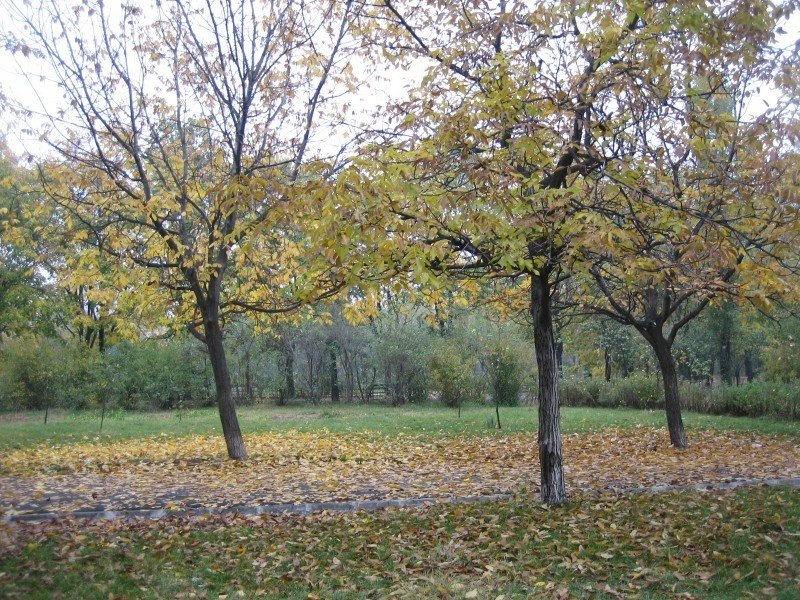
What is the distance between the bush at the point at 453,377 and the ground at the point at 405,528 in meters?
11.1

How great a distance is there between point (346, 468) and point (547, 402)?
163 inches

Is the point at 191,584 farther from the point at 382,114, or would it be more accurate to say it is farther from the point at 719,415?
the point at 719,415

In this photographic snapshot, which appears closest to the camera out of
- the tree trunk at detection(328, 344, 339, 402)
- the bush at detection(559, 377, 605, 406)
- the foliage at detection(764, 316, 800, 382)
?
the foliage at detection(764, 316, 800, 382)

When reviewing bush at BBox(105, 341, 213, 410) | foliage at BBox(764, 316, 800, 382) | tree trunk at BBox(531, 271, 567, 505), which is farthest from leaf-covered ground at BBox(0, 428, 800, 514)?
bush at BBox(105, 341, 213, 410)

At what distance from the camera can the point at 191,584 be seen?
4.93m

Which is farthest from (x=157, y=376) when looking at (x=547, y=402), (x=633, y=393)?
(x=547, y=402)

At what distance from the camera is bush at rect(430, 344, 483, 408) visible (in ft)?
76.8

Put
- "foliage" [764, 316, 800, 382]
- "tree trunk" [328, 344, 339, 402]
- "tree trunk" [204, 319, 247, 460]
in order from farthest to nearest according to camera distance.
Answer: "tree trunk" [328, 344, 339, 402], "foliage" [764, 316, 800, 382], "tree trunk" [204, 319, 247, 460]

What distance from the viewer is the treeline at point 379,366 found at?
75.3ft

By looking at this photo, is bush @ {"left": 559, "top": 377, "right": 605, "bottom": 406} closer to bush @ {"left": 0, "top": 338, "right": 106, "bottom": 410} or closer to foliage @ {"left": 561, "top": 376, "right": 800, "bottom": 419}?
foliage @ {"left": 561, "top": 376, "right": 800, "bottom": 419}

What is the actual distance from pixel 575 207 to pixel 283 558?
4245mm

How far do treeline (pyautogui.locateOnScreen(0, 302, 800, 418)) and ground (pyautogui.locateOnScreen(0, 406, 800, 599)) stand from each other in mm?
10374

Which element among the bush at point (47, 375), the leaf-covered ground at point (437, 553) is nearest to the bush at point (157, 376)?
the bush at point (47, 375)

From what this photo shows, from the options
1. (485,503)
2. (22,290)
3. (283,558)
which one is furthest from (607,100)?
(22,290)
